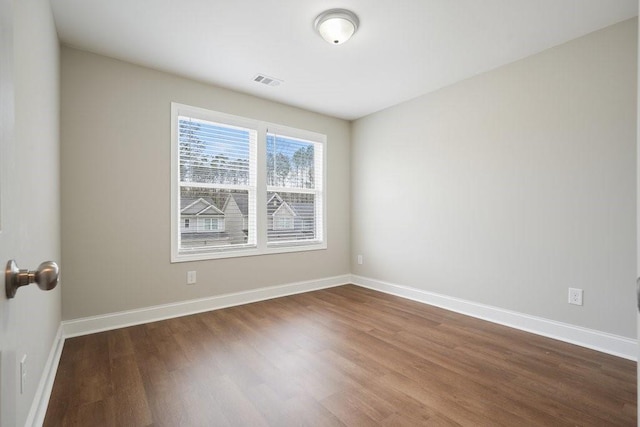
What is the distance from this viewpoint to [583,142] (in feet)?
8.07

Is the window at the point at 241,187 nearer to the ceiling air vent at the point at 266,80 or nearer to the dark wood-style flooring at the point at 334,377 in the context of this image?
the ceiling air vent at the point at 266,80

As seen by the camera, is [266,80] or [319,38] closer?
[319,38]

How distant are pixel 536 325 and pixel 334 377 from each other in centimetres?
200

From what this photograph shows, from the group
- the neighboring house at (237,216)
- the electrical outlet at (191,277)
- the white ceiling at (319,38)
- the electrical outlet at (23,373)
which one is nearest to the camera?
the electrical outlet at (23,373)

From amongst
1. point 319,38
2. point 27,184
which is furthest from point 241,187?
point 27,184

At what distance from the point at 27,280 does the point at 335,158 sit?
4119 mm

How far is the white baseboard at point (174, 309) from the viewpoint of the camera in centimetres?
265

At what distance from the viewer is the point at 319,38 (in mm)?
2520

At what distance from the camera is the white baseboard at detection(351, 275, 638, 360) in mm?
2285

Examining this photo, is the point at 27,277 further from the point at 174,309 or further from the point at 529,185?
the point at 529,185

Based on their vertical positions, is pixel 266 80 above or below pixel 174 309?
above

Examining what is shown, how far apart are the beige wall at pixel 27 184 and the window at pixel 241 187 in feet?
3.42

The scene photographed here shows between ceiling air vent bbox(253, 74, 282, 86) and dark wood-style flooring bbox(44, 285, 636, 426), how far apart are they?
8.27 feet

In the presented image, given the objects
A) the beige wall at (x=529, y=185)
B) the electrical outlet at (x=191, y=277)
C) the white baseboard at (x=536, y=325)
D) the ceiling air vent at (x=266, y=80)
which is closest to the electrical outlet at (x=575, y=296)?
the beige wall at (x=529, y=185)
